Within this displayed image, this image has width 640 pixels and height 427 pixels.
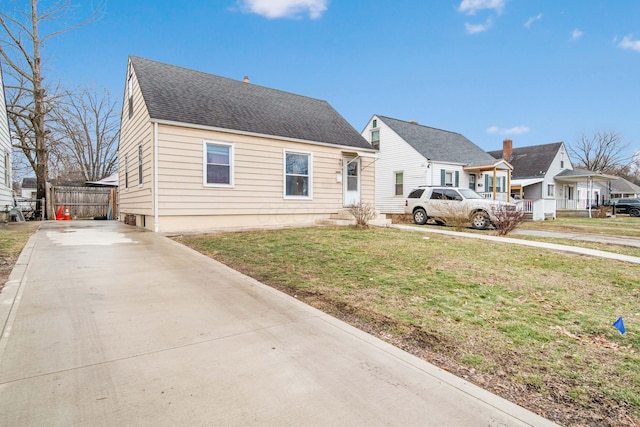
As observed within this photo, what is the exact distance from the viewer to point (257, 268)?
5.25 m

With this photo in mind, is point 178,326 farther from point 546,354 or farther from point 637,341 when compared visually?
point 637,341

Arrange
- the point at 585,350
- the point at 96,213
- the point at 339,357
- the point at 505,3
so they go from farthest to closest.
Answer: the point at 96,213 → the point at 505,3 → the point at 585,350 → the point at 339,357

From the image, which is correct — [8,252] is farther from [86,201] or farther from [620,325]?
[86,201]

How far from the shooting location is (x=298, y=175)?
495 inches

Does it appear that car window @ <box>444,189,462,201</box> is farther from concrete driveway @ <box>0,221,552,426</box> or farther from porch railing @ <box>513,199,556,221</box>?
concrete driveway @ <box>0,221,552,426</box>

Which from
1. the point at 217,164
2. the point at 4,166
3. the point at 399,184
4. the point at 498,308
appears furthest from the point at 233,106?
the point at 399,184

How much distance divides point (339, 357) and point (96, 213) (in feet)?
62.9

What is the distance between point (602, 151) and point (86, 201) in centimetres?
6446

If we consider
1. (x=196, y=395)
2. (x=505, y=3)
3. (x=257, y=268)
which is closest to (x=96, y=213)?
(x=257, y=268)

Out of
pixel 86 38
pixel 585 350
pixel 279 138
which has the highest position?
pixel 86 38

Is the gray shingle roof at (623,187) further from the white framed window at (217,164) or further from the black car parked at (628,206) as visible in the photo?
the white framed window at (217,164)

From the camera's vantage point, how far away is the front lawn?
215cm

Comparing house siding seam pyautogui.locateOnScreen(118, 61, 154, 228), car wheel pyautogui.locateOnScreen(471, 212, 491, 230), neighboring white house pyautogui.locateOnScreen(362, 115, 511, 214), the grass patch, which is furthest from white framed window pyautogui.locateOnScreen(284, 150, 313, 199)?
neighboring white house pyautogui.locateOnScreen(362, 115, 511, 214)

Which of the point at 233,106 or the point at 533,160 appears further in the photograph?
the point at 533,160
